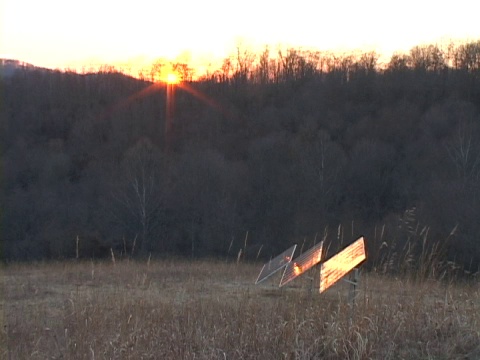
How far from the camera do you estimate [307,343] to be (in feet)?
13.0

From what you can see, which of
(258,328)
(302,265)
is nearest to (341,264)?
(258,328)

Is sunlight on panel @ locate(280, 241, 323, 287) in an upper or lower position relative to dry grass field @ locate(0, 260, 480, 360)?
lower

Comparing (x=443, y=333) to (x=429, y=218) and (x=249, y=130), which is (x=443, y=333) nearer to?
(x=429, y=218)

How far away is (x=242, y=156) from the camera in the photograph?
146 feet

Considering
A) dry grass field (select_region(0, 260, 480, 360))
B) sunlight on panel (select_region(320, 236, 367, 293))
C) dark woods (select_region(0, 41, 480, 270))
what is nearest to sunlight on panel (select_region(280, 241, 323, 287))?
dry grass field (select_region(0, 260, 480, 360))

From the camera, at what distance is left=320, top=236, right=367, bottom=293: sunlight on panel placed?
16.0 ft

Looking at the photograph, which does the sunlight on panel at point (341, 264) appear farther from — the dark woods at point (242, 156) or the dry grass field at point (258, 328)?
the dark woods at point (242, 156)

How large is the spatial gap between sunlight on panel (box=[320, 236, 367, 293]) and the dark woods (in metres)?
12.1

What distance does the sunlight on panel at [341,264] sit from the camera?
16.0 feet

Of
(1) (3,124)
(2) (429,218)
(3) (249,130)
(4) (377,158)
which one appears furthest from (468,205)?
(1) (3,124)

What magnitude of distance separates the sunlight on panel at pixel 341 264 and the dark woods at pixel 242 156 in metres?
12.1

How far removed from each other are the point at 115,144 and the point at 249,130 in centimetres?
1043

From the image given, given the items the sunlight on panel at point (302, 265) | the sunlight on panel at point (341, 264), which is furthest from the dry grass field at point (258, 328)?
the sunlight on panel at point (302, 265)

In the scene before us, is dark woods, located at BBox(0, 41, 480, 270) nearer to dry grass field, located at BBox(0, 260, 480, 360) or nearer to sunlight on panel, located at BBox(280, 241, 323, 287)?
sunlight on panel, located at BBox(280, 241, 323, 287)
